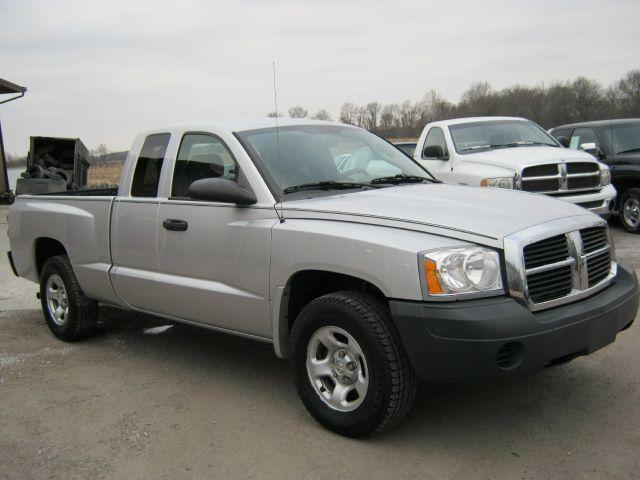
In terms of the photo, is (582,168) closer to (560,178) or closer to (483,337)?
(560,178)

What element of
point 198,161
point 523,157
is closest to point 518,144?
point 523,157

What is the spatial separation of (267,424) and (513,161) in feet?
19.0

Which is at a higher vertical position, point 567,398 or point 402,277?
point 402,277

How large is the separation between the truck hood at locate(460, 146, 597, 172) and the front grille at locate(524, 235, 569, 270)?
503 centimetres

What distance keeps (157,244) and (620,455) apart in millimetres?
3236

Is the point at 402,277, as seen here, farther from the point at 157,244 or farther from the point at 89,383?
the point at 89,383

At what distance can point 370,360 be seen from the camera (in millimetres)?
3348

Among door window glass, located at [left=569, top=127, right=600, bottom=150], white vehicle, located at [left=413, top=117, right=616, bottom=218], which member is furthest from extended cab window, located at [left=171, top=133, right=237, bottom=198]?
door window glass, located at [left=569, top=127, right=600, bottom=150]

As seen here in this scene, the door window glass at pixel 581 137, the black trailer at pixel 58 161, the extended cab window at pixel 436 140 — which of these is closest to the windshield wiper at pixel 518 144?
the extended cab window at pixel 436 140

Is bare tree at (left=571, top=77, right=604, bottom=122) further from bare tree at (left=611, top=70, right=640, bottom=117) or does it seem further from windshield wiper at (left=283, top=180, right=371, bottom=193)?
windshield wiper at (left=283, top=180, right=371, bottom=193)

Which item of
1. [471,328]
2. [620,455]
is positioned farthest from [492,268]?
[620,455]

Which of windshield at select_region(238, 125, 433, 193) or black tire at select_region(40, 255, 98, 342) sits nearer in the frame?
windshield at select_region(238, 125, 433, 193)

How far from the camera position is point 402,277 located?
3227 mm

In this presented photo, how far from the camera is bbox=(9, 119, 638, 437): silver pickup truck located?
10.4 feet
